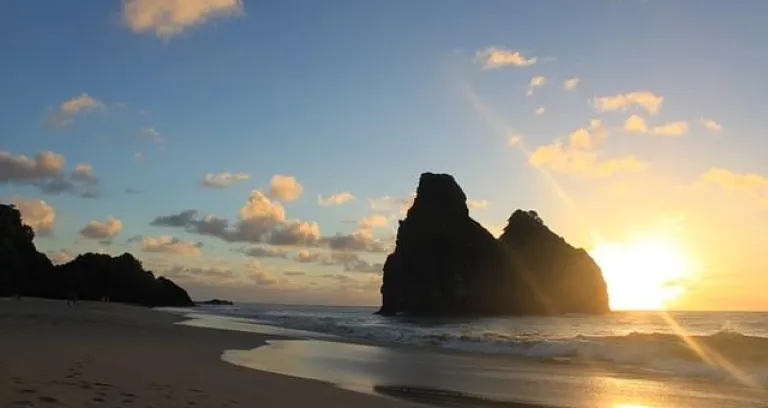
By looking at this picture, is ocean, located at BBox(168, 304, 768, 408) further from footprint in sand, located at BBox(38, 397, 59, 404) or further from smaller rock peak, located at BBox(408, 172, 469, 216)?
smaller rock peak, located at BBox(408, 172, 469, 216)

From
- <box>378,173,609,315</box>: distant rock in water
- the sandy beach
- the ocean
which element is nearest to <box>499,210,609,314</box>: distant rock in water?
<box>378,173,609,315</box>: distant rock in water

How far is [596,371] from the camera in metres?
19.7

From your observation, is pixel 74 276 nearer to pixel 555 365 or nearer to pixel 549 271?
pixel 549 271

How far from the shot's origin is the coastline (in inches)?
406

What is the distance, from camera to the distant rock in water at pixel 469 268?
425ft

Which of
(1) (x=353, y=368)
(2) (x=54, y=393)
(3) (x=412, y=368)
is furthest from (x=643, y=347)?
(2) (x=54, y=393)

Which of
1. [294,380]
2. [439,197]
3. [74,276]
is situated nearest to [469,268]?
[439,197]

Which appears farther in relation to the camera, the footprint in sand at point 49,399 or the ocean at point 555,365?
the ocean at point 555,365

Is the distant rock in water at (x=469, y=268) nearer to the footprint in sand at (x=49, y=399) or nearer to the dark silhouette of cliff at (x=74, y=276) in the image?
the dark silhouette of cliff at (x=74, y=276)

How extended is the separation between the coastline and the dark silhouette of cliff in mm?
54192

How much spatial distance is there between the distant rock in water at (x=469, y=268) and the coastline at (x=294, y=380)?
10619 cm

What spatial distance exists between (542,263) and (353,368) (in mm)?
130552

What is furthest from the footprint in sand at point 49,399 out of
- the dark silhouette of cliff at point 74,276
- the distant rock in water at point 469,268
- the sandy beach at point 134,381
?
the distant rock in water at point 469,268

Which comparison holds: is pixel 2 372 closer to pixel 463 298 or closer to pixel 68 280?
pixel 68 280
